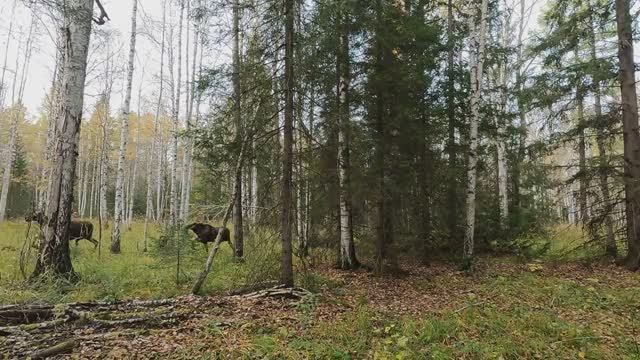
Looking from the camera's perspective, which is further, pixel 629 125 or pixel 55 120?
pixel 629 125

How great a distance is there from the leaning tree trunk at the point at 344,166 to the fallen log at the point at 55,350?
663cm

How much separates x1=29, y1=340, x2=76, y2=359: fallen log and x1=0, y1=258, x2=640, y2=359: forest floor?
0.46 feet

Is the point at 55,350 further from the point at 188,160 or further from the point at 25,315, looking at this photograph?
the point at 188,160

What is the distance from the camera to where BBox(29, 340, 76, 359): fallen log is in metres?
4.67

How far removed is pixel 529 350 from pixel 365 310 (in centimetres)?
259

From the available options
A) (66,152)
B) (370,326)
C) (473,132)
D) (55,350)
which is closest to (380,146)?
→ (473,132)

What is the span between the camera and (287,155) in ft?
25.9

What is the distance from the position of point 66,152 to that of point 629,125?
48.0 feet

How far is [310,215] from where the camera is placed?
38.0 ft

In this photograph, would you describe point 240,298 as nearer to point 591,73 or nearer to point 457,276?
point 457,276

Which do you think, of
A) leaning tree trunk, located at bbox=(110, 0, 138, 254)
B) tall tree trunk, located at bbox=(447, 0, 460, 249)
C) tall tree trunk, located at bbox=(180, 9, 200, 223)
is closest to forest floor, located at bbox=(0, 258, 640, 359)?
tall tree trunk, located at bbox=(447, 0, 460, 249)

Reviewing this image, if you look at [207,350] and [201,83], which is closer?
[207,350]

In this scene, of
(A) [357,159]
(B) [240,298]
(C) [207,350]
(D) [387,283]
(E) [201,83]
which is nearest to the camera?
(C) [207,350]

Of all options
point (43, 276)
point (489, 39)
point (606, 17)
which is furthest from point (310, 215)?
point (489, 39)
